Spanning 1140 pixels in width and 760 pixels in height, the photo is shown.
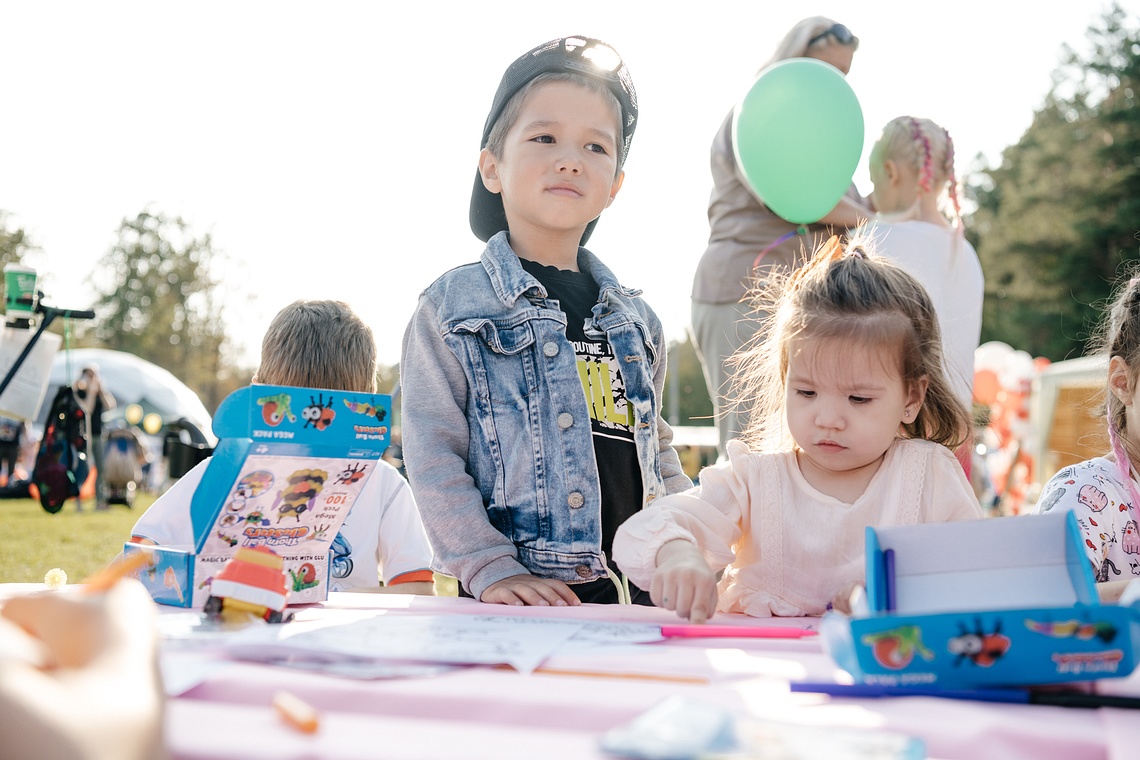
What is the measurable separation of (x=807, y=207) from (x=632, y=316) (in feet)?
4.39

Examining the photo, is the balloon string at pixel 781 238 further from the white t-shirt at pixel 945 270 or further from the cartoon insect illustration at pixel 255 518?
the cartoon insect illustration at pixel 255 518

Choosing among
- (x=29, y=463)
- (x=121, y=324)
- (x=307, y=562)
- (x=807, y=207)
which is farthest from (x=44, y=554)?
(x=121, y=324)

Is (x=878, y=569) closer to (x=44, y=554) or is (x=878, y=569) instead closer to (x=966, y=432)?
(x=966, y=432)

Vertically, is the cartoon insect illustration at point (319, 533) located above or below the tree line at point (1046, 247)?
below

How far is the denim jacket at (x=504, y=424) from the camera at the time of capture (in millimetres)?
1720

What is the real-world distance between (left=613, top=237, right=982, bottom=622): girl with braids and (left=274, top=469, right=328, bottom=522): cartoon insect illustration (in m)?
0.48

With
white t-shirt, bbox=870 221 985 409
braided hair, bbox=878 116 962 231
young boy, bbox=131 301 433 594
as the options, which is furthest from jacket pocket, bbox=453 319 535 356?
braided hair, bbox=878 116 962 231

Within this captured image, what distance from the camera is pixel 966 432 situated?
1652mm

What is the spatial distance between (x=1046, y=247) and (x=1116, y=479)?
28600 millimetres

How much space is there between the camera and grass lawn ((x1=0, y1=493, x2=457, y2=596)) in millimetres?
5852

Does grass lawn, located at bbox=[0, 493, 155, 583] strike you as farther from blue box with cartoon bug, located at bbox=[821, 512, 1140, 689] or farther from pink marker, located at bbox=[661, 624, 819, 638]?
blue box with cartoon bug, located at bbox=[821, 512, 1140, 689]

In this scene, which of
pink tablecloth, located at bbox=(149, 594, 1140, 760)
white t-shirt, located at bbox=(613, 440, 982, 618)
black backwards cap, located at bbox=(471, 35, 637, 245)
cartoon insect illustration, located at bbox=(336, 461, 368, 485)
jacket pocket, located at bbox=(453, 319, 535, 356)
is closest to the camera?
pink tablecloth, located at bbox=(149, 594, 1140, 760)

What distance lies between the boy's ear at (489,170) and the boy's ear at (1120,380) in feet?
4.11

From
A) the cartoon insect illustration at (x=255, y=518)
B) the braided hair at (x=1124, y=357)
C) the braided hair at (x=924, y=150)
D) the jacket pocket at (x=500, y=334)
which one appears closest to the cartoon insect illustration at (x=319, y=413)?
the cartoon insect illustration at (x=255, y=518)
